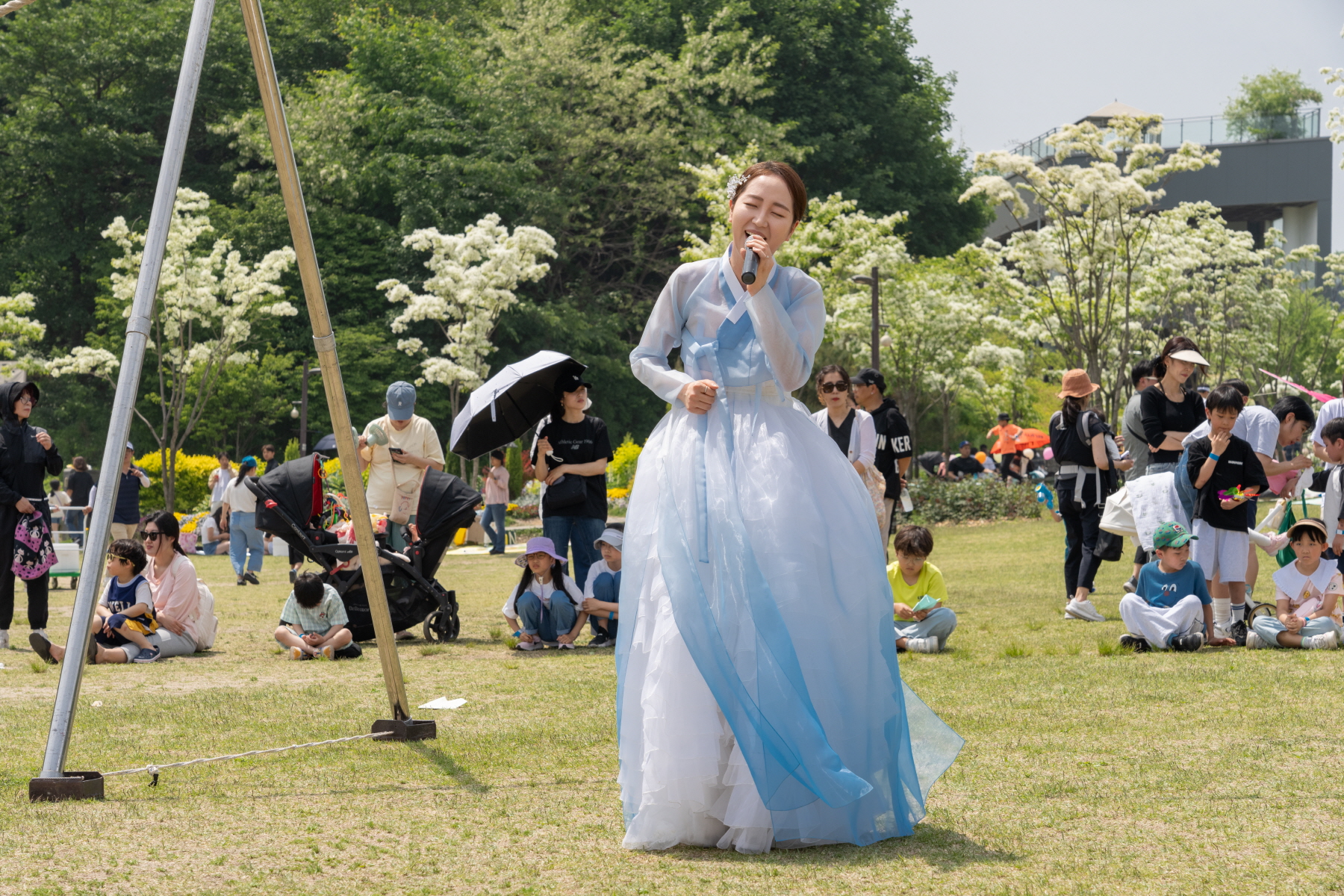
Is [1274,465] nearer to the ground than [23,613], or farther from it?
farther from it

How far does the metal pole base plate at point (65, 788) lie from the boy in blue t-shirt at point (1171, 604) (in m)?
5.93

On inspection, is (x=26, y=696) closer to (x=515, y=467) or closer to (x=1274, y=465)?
(x=1274, y=465)

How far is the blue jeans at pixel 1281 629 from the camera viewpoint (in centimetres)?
828

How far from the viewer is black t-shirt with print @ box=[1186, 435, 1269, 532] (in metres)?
8.76

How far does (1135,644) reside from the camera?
8469 mm

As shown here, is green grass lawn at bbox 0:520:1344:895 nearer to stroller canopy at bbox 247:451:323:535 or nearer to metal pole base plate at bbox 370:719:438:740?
metal pole base plate at bbox 370:719:438:740

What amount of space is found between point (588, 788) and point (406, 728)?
4.07ft

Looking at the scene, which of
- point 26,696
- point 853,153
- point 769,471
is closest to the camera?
point 769,471

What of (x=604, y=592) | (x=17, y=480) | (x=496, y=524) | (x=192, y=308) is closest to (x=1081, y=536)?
(x=604, y=592)

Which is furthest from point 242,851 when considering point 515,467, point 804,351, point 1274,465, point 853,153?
point 853,153

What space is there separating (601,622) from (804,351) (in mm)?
5749

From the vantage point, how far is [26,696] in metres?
7.59

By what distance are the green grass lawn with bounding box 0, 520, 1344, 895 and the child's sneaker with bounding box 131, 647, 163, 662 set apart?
62 centimetres

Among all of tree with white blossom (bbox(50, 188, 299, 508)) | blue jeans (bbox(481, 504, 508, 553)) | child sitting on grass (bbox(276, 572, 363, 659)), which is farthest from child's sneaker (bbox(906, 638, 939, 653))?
tree with white blossom (bbox(50, 188, 299, 508))
